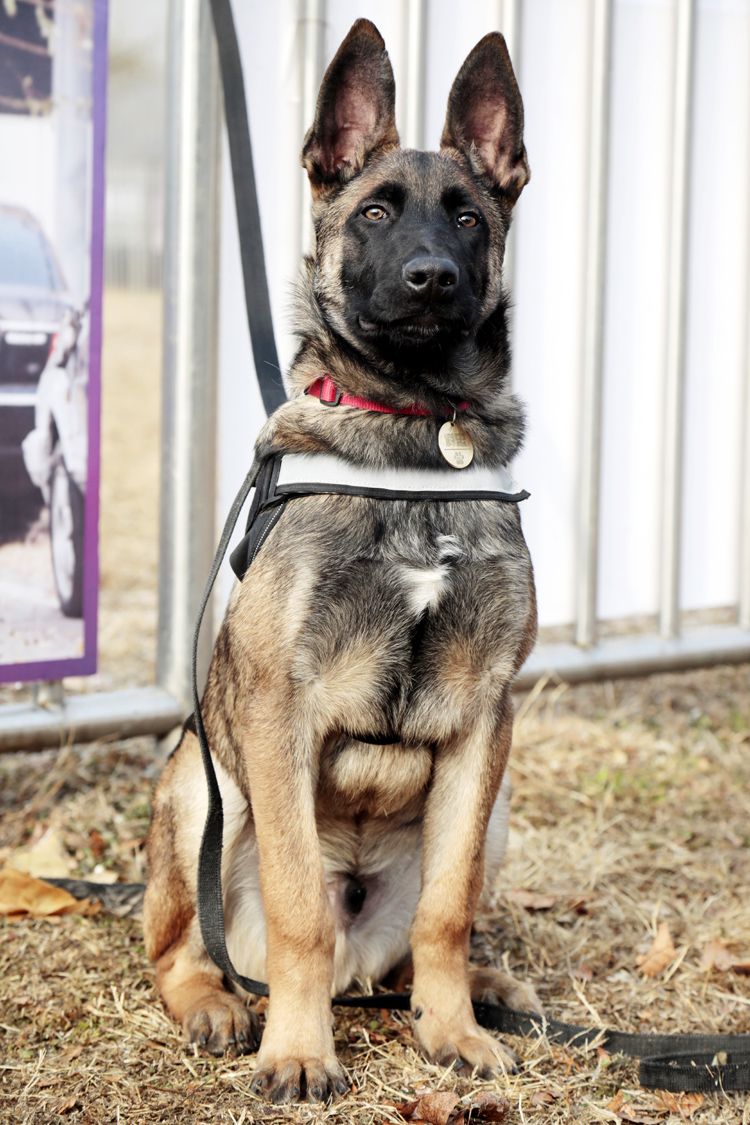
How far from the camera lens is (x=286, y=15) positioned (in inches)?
161

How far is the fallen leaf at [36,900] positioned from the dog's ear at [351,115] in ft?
6.25

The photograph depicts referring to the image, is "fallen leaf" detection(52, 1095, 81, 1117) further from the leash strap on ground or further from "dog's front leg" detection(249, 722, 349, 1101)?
the leash strap on ground

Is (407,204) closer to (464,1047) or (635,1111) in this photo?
(464,1047)

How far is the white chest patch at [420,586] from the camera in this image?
251 centimetres

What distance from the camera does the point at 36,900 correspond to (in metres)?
3.30

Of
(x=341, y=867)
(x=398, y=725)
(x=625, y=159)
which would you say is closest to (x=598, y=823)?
(x=341, y=867)

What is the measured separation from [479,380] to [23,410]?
1.61 meters

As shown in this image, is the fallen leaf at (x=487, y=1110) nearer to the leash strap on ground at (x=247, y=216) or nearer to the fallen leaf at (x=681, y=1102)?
the fallen leaf at (x=681, y=1102)

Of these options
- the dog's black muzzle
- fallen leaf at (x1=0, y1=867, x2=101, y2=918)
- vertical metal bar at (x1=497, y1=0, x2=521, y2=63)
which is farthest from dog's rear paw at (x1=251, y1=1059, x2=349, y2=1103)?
vertical metal bar at (x1=497, y1=0, x2=521, y2=63)

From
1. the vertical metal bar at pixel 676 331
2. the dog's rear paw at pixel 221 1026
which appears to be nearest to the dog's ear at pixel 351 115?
the dog's rear paw at pixel 221 1026

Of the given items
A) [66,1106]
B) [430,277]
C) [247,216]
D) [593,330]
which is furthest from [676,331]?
[66,1106]

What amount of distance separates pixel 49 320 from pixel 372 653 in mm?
1815

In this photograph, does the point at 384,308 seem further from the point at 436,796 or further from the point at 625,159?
the point at 625,159

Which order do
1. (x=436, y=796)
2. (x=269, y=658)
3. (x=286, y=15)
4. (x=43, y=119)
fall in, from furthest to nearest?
(x=286, y=15), (x=43, y=119), (x=436, y=796), (x=269, y=658)
